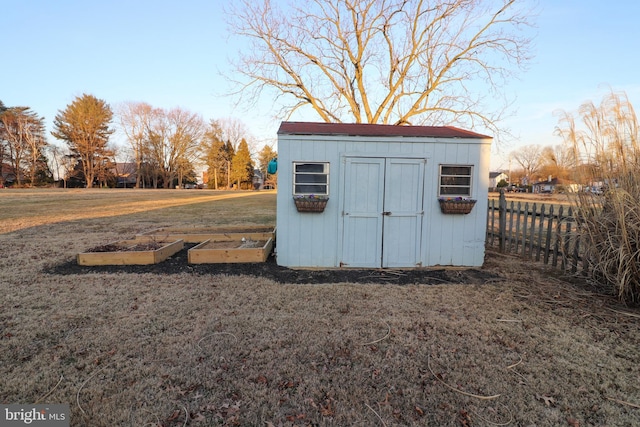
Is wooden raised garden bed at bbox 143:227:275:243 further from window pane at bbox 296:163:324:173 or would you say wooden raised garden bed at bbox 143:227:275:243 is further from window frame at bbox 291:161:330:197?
window pane at bbox 296:163:324:173

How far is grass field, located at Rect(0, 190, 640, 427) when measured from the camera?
6.89ft

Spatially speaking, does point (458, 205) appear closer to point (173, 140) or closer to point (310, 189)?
point (310, 189)

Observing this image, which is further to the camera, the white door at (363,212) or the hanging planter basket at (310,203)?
the white door at (363,212)

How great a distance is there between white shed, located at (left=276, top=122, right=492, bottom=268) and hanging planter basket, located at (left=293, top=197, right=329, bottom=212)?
2 centimetres

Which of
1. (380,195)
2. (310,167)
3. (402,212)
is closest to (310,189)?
(310,167)

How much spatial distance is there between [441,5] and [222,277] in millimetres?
15667

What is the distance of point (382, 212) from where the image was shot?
5.45 m

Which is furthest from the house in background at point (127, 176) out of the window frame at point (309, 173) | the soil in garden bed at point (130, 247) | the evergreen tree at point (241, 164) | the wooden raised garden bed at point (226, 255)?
the window frame at point (309, 173)

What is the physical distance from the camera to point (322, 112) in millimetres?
16203

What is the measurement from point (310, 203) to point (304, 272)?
46.7 inches

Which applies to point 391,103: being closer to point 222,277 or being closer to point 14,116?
point 222,277

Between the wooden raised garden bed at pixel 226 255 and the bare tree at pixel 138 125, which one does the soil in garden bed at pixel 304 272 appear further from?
the bare tree at pixel 138 125

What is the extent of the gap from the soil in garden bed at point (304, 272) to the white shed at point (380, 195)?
8.6 inches

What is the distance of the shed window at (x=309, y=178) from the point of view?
17.4 feet
